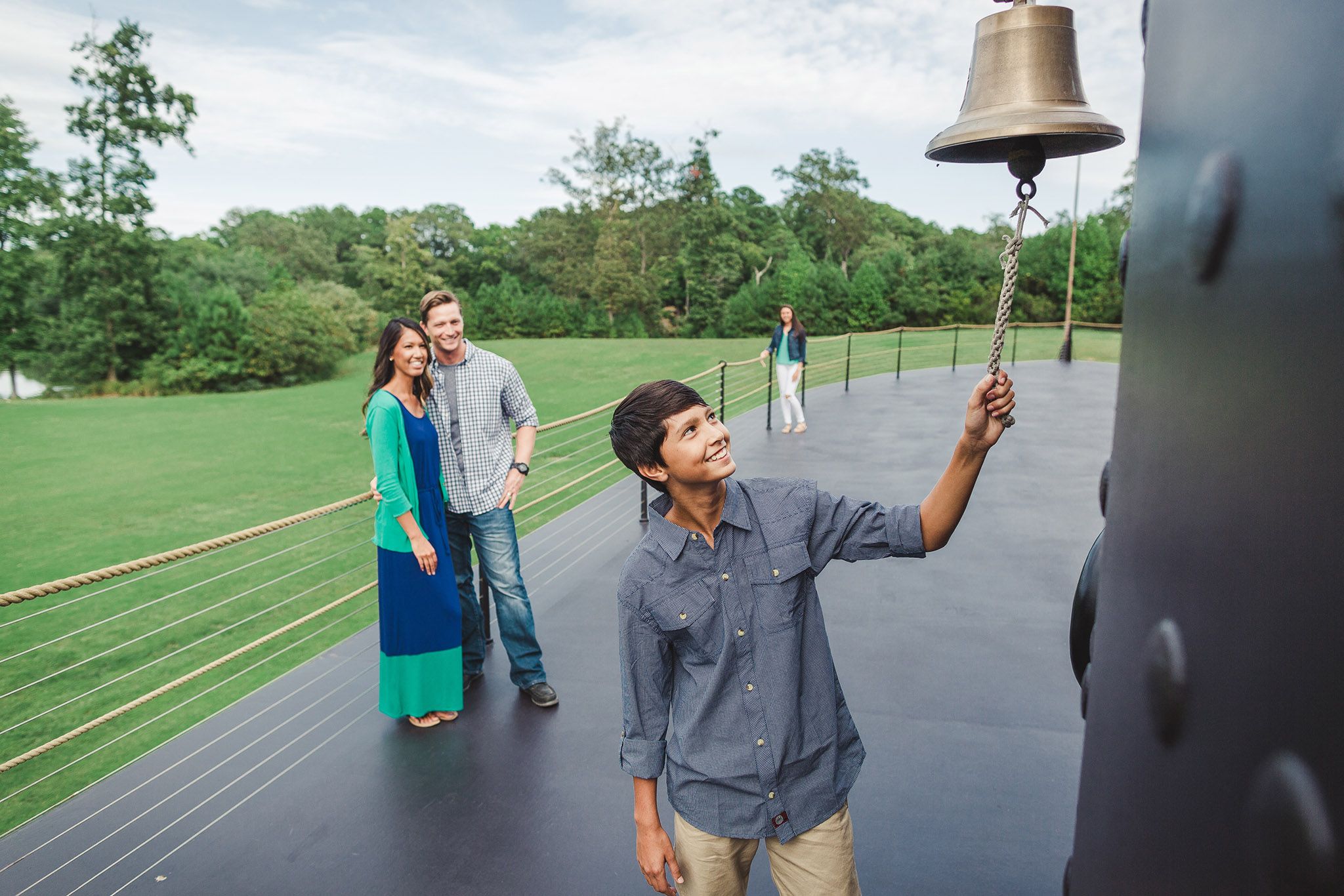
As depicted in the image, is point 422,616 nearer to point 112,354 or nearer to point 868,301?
point 112,354

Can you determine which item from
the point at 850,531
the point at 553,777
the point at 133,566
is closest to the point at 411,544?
the point at 133,566

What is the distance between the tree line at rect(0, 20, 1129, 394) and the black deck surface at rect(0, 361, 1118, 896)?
14.5 m

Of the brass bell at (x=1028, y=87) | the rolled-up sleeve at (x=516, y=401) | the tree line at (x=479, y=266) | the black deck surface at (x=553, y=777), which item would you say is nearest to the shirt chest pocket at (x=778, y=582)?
the brass bell at (x=1028, y=87)

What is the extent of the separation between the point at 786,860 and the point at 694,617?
1.69 feet

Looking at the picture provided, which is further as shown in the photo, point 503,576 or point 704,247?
point 704,247

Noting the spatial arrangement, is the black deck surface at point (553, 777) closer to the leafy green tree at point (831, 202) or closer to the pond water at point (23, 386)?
the pond water at point (23, 386)


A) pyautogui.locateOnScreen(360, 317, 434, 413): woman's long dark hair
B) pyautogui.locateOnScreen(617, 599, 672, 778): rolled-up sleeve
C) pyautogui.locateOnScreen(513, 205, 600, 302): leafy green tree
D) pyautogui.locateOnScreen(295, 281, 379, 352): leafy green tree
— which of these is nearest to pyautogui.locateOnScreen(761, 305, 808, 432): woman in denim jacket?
pyautogui.locateOnScreen(360, 317, 434, 413): woman's long dark hair

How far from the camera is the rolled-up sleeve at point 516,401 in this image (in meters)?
3.41

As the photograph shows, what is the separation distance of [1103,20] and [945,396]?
452 inches

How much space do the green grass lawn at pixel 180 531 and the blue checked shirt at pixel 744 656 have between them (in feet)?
5.81

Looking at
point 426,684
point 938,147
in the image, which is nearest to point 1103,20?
point 938,147

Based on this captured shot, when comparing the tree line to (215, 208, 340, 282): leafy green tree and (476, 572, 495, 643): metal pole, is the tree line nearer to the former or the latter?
(215, 208, 340, 282): leafy green tree

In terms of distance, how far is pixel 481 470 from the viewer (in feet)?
10.7

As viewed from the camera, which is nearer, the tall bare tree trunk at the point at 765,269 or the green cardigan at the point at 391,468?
the green cardigan at the point at 391,468
